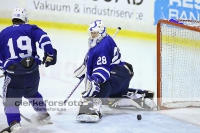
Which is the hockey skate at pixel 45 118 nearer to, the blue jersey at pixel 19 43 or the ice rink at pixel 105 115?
the ice rink at pixel 105 115

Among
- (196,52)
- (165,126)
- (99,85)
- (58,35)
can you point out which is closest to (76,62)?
(58,35)

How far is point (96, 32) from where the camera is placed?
9.25 ft

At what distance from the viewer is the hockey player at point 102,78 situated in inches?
107

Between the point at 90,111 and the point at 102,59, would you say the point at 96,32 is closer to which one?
the point at 102,59

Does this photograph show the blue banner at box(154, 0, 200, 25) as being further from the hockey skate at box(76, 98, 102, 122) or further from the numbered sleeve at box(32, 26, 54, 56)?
the numbered sleeve at box(32, 26, 54, 56)

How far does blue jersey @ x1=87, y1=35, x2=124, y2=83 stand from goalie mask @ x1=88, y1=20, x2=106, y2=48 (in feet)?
0.11

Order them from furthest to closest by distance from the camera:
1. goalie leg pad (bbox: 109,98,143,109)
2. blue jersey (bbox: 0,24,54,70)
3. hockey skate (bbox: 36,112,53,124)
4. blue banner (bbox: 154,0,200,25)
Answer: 1. blue banner (bbox: 154,0,200,25)
2. goalie leg pad (bbox: 109,98,143,109)
3. hockey skate (bbox: 36,112,53,124)
4. blue jersey (bbox: 0,24,54,70)

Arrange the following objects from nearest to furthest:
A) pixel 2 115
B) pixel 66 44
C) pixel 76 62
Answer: pixel 2 115
pixel 76 62
pixel 66 44

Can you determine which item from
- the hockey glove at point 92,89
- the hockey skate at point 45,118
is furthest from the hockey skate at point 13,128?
the hockey glove at point 92,89

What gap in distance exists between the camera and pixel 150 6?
6648 mm

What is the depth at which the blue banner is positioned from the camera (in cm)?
652

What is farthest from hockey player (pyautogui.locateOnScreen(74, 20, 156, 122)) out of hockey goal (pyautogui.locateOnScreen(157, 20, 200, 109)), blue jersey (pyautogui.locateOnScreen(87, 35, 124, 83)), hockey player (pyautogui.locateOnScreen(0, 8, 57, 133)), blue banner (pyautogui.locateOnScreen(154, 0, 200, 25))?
blue banner (pyautogui.locateOnScreen(154, 0, 200, 25))

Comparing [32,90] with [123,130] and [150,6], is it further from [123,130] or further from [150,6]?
[150,6]

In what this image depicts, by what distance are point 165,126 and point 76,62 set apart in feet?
8.16
